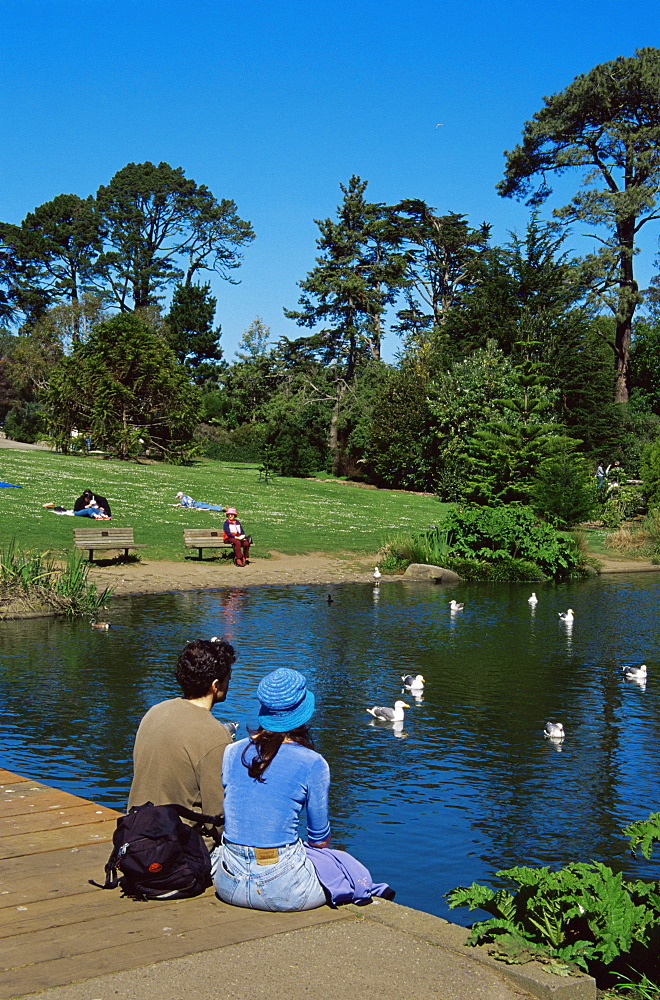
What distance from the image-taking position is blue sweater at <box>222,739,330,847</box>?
16.5ft

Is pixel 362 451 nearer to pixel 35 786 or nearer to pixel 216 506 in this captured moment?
pixel 216 506

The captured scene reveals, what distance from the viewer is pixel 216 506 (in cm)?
3494

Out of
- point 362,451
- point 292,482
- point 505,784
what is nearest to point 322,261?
point 362,451

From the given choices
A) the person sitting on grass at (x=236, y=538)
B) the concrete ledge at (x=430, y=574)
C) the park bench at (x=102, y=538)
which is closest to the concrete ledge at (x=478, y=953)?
the park bench at (x=102, y=538)

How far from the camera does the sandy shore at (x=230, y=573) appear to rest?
21.8m

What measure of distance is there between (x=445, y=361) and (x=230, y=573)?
30.2 m

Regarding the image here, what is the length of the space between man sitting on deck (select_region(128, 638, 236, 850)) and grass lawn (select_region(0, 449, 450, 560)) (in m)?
18.7

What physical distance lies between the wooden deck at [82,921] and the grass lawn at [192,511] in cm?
1828

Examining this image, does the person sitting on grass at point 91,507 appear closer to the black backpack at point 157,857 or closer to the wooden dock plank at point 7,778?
the wooden dock plank at point 7,778

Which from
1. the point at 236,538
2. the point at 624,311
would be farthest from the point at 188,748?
the point at 624,311

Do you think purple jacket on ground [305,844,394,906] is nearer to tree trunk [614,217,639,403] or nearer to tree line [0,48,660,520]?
tree line [0,48,660,520]

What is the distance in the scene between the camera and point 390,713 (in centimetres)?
1143

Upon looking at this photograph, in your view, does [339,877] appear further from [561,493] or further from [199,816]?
[561,493]

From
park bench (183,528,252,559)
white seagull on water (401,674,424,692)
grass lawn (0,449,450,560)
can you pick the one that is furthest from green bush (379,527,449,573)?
white seagull on water (401,674,424,692)
